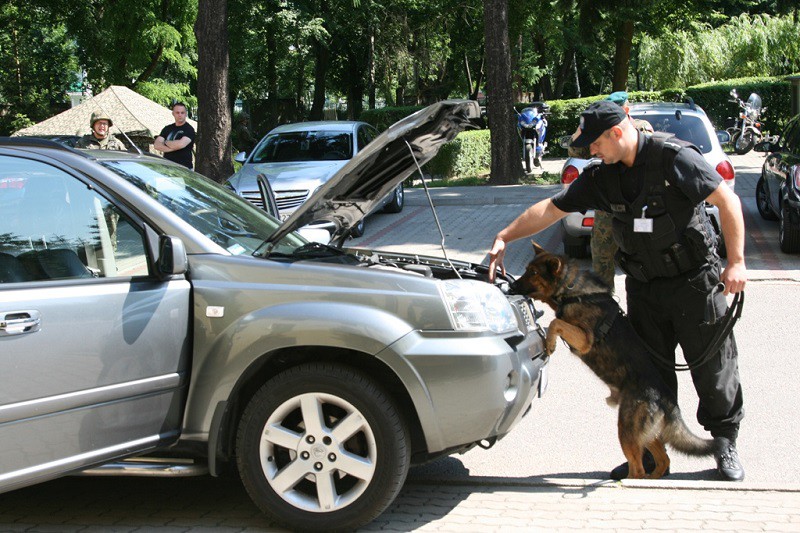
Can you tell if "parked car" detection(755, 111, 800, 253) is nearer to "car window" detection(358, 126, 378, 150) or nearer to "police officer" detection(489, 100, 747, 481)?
"car window" detection(358, 126, 378, 150)

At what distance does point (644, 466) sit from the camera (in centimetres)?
467

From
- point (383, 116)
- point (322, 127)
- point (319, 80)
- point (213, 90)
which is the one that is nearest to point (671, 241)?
point (322, 127)

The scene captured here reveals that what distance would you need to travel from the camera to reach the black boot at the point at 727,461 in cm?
443

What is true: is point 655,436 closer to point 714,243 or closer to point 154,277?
point 714,243

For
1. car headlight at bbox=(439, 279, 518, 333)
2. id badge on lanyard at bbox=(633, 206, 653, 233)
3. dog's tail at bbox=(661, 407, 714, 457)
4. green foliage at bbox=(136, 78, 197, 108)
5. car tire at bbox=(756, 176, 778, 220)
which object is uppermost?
green foliage at bbox=(136, 78, 197, 108)

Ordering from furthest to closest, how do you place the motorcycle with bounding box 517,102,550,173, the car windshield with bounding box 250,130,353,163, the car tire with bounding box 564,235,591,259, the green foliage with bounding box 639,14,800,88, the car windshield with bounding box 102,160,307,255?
the green foliage with bounding box 639,14,800,88, the motorcycle with bounding box 517,102,550,173, the car windshield with bounding box 250,130,353,163, the car tire with bounding box 564,235,591,259, the car windshield with bounding box 102,160,307,255

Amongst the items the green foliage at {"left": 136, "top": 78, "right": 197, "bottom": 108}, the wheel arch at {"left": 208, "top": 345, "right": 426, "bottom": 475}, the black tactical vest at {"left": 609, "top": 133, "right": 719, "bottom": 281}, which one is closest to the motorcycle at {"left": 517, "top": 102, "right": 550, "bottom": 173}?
the green foliage at {"left": 136, "top": 78, "right": 197, "bottom": 108}

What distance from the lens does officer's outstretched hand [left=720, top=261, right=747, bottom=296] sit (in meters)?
4.11

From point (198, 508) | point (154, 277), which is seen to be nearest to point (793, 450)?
point (198, 508)

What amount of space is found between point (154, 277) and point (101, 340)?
357 mm

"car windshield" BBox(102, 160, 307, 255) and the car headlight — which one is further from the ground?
"car windshield" BBox(102, 160, 307, 255)

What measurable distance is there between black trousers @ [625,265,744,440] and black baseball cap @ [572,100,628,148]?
0.82 metres

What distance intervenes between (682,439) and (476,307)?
4.48 ft

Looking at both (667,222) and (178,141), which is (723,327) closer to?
(667,222)
